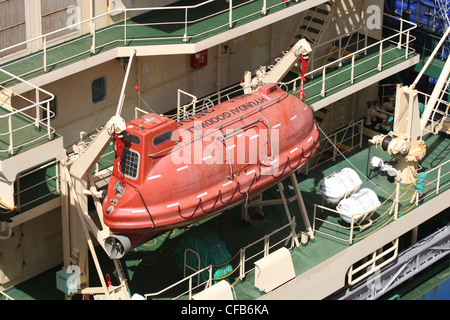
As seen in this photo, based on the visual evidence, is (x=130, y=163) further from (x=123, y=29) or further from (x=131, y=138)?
(x=123, y=29)

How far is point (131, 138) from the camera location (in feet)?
76.3

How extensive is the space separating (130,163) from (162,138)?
2.75 feet

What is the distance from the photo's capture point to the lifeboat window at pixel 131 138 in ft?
76.0

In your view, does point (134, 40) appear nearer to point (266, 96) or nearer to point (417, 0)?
point (266, 96)

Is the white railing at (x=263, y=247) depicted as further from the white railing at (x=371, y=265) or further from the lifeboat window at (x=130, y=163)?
the lifeboat window at (x=130, y=163)

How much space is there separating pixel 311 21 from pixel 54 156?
416 inches

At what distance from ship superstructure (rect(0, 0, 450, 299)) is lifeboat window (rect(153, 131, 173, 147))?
91 cm

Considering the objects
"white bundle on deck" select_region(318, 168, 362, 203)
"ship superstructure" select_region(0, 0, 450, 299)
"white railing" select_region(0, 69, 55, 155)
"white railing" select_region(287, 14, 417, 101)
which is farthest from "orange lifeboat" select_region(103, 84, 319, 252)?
"white railing" select_region(287, 14, 417, 101)

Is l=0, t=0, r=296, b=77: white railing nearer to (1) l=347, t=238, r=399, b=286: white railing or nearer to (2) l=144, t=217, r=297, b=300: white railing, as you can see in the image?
(2) l=144, t=217, r=297, b=300: white railing

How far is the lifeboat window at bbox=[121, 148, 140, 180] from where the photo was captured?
2327 cm

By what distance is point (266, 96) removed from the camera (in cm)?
2567

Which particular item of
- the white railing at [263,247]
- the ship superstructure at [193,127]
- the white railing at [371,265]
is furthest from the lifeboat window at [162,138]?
the white railing at [371,265]

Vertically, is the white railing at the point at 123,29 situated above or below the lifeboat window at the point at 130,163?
above

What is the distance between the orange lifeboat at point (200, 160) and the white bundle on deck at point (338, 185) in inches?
80.4
